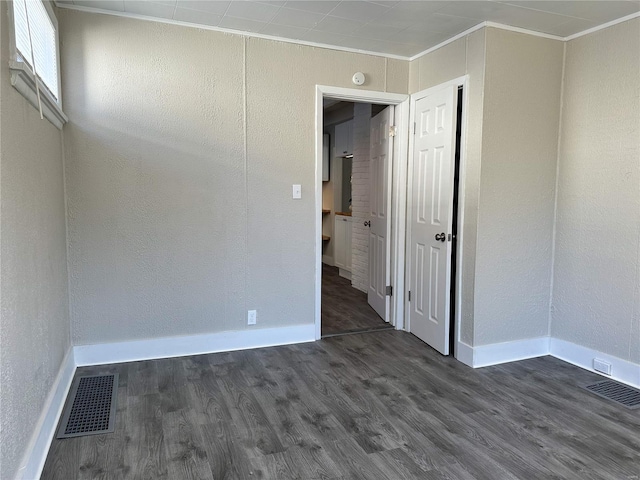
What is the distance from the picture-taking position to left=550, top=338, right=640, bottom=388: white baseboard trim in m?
2.94

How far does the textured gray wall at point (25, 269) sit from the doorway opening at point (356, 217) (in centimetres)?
224

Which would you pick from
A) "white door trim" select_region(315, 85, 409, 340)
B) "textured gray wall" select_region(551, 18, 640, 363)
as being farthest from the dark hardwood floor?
"textured gray wall" select_region(551, 18, 640, 363)

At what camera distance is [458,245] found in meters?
3.38

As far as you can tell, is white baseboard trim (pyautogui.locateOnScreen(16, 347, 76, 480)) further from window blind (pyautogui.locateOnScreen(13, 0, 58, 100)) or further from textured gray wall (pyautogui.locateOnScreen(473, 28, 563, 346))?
textured gray wall (pyautogui.locateOnScreen(473, 28, 563, 346))

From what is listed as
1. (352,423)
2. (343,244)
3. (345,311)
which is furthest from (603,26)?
(343,244)

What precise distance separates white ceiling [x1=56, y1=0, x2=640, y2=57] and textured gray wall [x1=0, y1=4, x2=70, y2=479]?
116cm

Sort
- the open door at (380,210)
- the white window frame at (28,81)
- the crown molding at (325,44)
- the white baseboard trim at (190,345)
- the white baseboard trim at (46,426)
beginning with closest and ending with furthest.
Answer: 1. the white window frame at (28,81)
2. the white baseboard trim at (46,426)
3. the crown molding at (325,44)
4. the white baseboard trim at (190,345)
5. the open door at (380,210)

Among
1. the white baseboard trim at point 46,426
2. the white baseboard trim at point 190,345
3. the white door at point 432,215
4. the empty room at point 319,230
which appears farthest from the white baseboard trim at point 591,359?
the white baseboard trim at point 46,426

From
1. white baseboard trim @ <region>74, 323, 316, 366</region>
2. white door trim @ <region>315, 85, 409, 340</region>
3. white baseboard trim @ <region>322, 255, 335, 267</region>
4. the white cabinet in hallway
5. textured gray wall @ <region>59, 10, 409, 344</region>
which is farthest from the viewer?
white baseboard trim @ <region>322, 255, 335, 267</region>

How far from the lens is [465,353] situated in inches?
131

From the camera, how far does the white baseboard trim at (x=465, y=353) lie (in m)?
3.28

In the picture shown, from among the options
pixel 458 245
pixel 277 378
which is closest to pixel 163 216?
pixel 277 378

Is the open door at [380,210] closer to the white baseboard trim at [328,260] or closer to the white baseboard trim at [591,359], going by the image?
the white baseboard trim at [591,359]

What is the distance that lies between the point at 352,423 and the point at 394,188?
224 cm
